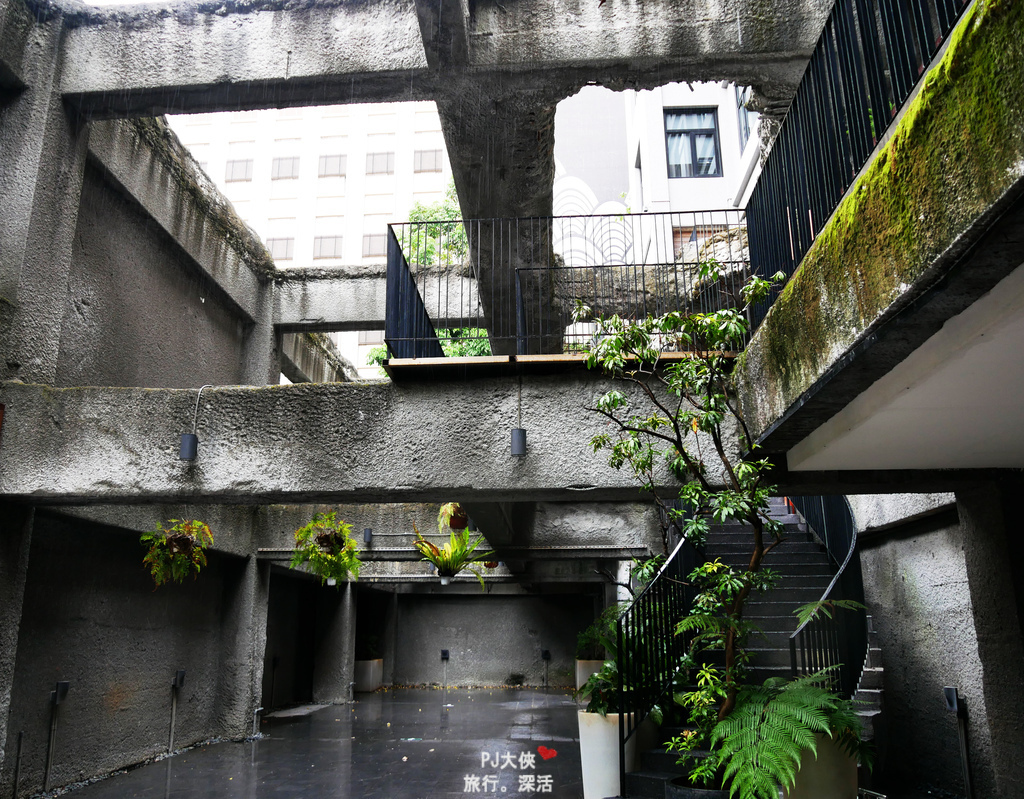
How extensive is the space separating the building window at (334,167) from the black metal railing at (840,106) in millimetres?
34006

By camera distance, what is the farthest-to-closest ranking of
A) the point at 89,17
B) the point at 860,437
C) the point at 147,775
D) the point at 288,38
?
the point at 147,775
the point at 89,17
the point at 288,38
the point at 860,437

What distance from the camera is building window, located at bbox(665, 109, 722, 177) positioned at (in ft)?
57.6

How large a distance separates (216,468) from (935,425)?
461 centimetres

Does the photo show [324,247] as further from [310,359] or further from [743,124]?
[310,359]

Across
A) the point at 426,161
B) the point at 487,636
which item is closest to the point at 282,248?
the point at 426,161

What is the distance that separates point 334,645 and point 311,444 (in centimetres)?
1115

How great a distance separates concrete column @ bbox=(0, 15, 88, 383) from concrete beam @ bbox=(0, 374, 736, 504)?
0.50 metres

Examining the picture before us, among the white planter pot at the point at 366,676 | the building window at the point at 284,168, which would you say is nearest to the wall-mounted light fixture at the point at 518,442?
the white planter pot at the point at 366,676

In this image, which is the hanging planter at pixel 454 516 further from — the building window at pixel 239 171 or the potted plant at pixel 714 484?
the building window at pixel 239 171

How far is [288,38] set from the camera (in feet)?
18.9

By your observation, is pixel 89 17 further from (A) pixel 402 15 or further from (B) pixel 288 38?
(A) pixel 402 15

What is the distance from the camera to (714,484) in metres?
5.04

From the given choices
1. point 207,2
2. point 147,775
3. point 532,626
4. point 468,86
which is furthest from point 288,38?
point 532,626

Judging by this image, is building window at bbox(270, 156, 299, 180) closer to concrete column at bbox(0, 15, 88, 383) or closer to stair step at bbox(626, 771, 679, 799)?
concrete column at bbox(0, 15, 88, 383)
